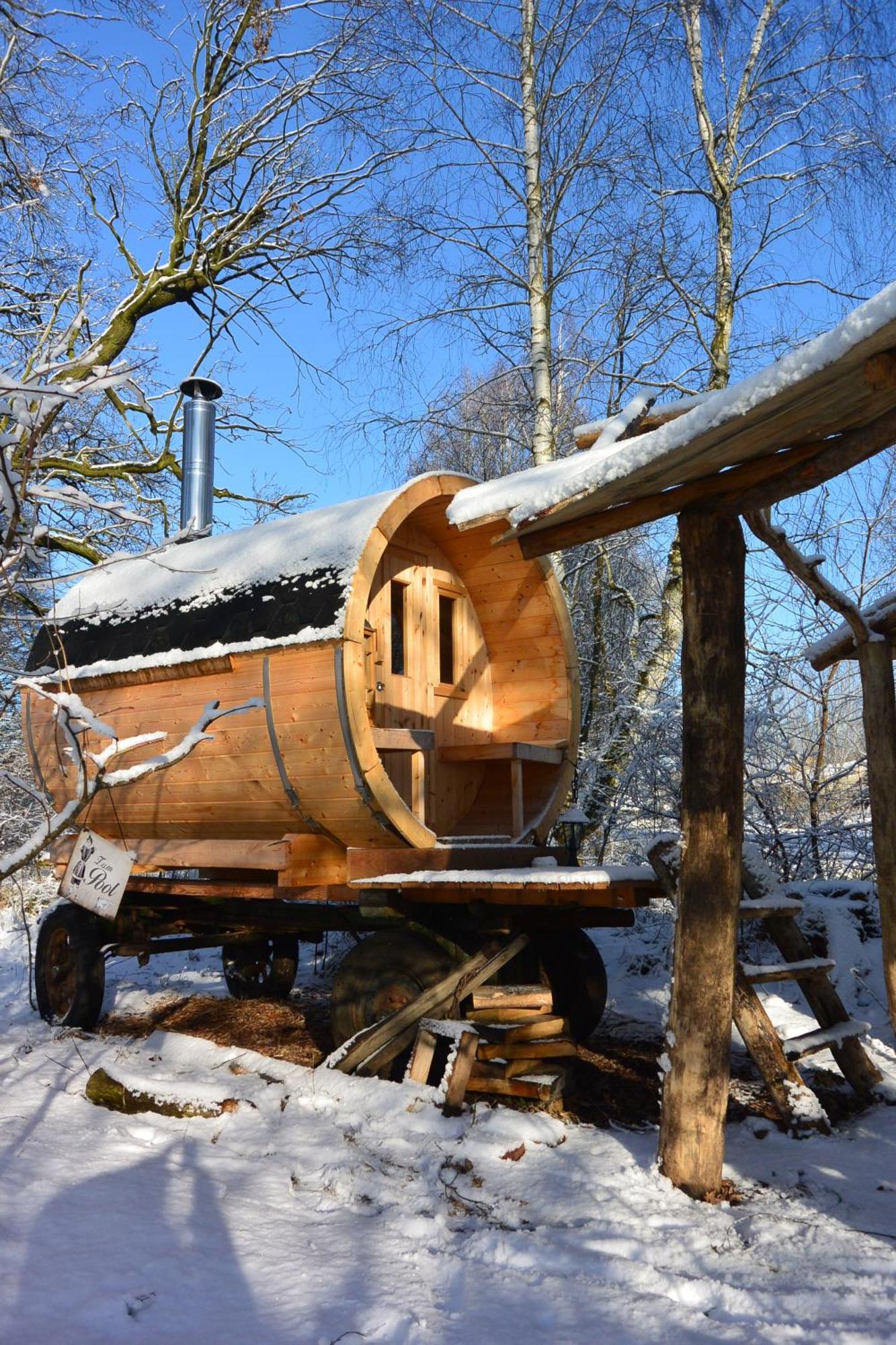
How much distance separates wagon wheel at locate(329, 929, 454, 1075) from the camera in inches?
227

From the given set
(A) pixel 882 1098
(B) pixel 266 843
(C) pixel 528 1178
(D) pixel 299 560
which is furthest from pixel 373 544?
(A) pixel 882 1098

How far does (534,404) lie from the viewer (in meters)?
9.70

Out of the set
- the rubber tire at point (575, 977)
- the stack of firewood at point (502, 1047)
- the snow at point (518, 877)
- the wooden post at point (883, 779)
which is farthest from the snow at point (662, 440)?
the rubber tire at point (575, 977)

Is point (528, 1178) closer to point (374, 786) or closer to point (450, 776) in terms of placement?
point (374, 786)

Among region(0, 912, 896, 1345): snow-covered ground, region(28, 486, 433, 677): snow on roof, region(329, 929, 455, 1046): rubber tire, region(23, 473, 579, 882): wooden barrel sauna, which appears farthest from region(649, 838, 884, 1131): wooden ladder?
region(28, 486, 433, 677): snow on roof

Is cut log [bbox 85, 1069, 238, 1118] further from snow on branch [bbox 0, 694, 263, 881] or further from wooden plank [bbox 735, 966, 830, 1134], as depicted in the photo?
wooden plank [bbox 735, 966, 830, 1134]

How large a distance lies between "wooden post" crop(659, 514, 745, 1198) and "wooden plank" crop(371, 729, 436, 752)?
2138 millimetres

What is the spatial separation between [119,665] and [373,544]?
6.95 feet

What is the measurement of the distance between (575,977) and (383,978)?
1.51 m

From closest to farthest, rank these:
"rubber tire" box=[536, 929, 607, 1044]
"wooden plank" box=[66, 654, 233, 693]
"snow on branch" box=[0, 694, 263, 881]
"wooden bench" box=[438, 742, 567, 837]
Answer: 1. "snow on branch" box=[0, 694, 263, 881]
2. "wooden plank" box=[66, 654, 233, 693]
3. "rubber tire" box=[536, 929, 607, 1044]
4. "wooden bench" box=[438, 742, 567, 837]

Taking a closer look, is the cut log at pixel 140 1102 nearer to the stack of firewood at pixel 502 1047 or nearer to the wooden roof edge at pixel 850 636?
the stack of firewood at pixel 502 1047

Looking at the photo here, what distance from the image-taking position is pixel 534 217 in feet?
33.2

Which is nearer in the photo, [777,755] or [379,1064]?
[379,1064]

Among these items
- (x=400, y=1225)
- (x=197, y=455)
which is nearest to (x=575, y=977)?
(x=400, y=1225)
